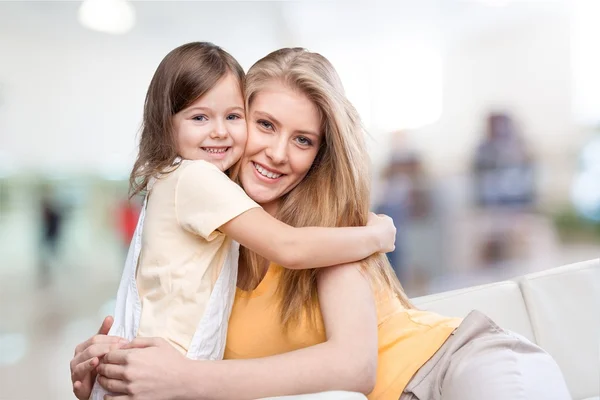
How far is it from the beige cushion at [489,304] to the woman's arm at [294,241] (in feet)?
2.10

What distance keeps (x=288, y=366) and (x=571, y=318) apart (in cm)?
112

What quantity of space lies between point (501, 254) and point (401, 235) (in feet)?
3.55

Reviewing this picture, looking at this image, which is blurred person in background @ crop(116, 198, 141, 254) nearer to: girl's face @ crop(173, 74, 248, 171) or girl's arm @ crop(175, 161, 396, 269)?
girl's face @ crop(173, 74, 248, 171)

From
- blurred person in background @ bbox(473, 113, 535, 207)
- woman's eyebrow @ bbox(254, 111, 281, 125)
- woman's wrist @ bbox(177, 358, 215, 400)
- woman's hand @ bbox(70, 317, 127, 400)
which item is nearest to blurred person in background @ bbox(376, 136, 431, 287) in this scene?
blurred person in background @ bbox(473, 113, 535, 207)

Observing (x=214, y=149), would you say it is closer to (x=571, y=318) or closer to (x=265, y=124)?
(x=265, y=124)

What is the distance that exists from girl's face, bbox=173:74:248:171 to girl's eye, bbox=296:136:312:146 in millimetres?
123

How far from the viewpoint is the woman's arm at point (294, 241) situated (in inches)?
53.9

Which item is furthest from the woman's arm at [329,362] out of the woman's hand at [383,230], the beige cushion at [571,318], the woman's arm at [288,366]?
the beige cushion at [571,318]

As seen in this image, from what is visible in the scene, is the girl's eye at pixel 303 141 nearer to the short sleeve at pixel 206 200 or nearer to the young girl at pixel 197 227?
the young girl at pixel 197 227

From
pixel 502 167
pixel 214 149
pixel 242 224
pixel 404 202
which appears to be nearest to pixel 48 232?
pixel 404 202

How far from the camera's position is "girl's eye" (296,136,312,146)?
5.32 ft

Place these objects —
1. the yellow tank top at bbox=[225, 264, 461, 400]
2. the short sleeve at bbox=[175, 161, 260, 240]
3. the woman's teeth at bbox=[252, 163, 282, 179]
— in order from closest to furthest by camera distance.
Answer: the short sleeve at bbox=[175, 161, 260, 240], the yellow tank top at bbox=[225, 264, 461, 400], the woman's teeth at bbox=[252, 163, 282, 179]

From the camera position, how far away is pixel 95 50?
21.4 feet

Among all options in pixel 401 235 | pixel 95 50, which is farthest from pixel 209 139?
pixel 95 50
